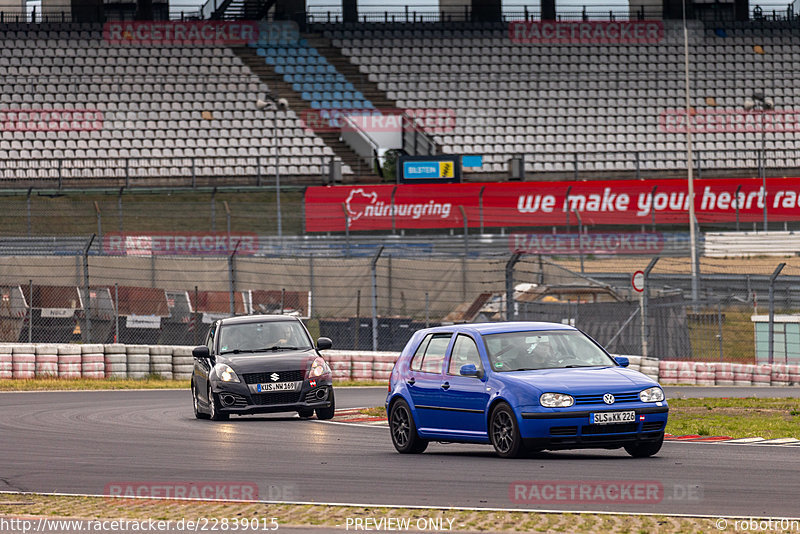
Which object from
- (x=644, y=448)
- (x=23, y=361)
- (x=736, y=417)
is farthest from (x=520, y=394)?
(x=23, y=361)

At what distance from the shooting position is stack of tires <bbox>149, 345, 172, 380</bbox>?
25375mm

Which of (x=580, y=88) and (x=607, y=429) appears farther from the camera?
(x=580, y=88)

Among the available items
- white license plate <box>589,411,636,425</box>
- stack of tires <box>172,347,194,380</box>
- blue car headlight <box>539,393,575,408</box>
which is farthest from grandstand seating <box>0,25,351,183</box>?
white license plate <box>589,411,636,425</box>

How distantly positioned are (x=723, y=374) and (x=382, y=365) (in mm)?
6862

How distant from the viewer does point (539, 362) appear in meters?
11.7

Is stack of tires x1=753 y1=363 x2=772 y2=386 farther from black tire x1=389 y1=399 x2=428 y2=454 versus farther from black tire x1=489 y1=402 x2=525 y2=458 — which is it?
black tire x1=489 y1=402 x2=525 y2=458

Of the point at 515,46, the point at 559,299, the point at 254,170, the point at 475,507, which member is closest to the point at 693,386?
the point at 559,299

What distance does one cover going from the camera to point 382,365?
82.5 feet

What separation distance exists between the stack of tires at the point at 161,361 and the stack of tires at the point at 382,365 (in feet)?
13.7

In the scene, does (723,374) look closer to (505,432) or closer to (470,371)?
(470,371)

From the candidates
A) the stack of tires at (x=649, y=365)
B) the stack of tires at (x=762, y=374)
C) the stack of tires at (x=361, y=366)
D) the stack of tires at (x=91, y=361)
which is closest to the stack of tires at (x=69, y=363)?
the stack of tires at (x=91, y=361)

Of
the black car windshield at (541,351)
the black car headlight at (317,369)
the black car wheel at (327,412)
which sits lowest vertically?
the black car wheel at (327,412)

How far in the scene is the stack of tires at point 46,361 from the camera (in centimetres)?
2476

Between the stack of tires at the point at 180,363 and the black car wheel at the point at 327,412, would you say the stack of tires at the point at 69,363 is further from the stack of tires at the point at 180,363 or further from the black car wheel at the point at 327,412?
the black car wheel at the point at 327,412
